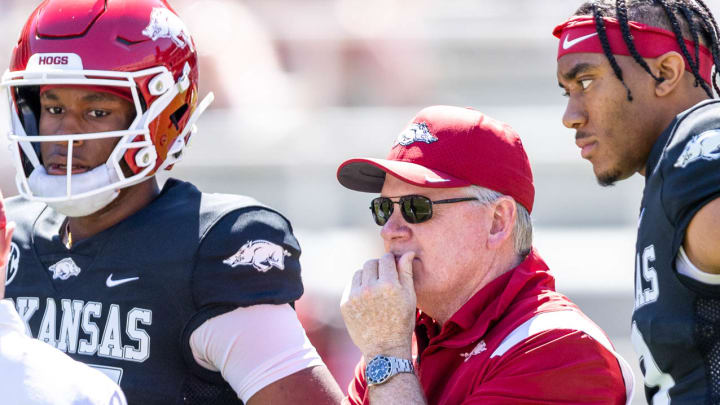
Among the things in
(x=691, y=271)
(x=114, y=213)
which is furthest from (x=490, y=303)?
(x=114, y=213)

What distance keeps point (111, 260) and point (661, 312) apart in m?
1.14

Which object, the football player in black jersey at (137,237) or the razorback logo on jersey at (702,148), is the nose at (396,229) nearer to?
the football player in black jersey at (137,237)

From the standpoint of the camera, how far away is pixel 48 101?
229 cm

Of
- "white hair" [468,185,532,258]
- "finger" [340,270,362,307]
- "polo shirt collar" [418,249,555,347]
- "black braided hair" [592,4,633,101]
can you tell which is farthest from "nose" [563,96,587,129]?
"finger" [340,270,362,307]

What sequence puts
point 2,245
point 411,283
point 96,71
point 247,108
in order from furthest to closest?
point 247,108 → point 96,71 → point 411,283 → point 2,245

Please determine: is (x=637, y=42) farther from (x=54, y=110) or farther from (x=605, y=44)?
(x=54, y=110)

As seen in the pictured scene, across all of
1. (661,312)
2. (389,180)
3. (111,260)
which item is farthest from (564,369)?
(111,260)

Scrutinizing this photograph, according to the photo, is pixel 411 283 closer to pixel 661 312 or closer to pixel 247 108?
pixel 661 312

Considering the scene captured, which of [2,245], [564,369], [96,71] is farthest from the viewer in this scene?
[96,71]

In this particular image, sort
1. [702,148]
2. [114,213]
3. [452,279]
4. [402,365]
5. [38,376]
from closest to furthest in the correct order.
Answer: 1. [38,376]
2. [702,148]
3. [402,365]
4. [452,279]
5. [114,213]

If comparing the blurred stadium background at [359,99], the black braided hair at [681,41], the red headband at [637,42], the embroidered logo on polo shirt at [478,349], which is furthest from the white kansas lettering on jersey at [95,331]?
the blurred stadium background at [359,99]

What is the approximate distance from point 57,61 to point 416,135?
0.81 meters

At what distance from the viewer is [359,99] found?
6051mm

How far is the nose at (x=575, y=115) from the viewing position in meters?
2.21
